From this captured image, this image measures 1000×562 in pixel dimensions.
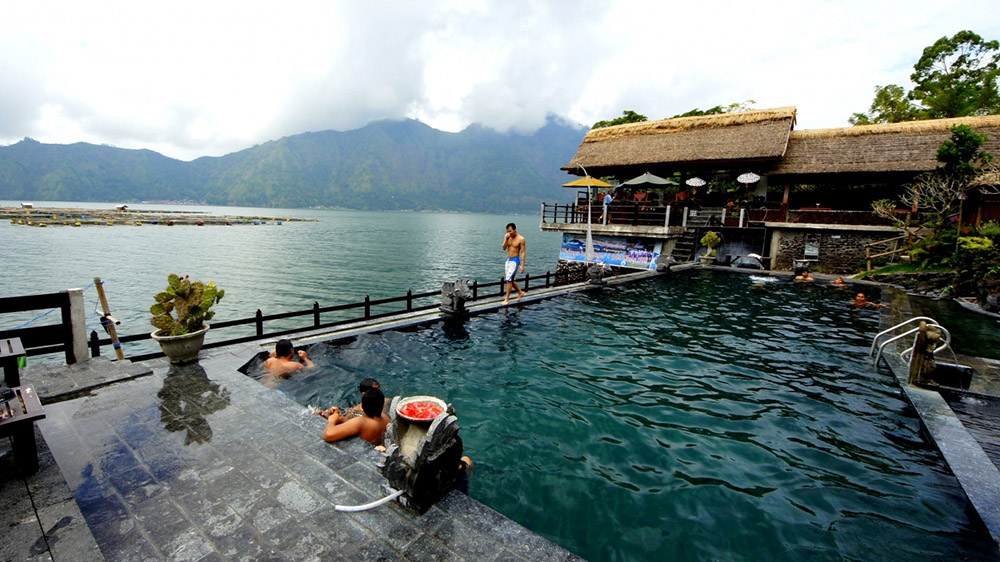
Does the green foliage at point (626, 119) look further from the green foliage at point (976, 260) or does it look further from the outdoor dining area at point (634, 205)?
the green foliage at point (976, 260)

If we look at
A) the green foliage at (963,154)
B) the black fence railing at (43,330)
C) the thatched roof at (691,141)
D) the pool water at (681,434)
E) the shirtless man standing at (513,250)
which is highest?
the thatched roof at (691,141)

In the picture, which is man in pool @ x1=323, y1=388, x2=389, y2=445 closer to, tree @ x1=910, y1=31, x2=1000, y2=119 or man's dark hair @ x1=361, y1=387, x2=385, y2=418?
man's dark hair @ x1=361, y1=387, x2=385, y2=418

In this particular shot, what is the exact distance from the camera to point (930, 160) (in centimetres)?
2052

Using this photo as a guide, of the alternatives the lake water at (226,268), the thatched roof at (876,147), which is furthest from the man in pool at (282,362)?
the thatched roof at (876,147)

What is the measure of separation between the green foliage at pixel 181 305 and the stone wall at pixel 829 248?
26.7 metres

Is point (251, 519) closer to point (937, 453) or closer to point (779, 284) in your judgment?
point (937, 453)

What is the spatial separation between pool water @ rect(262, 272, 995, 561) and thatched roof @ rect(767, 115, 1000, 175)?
46.0 feet

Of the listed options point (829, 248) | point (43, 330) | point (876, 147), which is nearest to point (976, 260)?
point (829, 248)

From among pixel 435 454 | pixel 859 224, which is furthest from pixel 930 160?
pixel 435 454

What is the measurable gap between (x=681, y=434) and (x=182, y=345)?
8.23m

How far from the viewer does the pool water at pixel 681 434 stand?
4.48 metres

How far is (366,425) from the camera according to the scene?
5031 mm

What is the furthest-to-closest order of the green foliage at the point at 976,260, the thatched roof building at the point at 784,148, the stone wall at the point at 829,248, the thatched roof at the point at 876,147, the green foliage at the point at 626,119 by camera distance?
1. the green foliage at the point at 626,119
2. the stone wall at the point at 829,248
3. the thatched roof building at the point at 784,148
4. the thatched roof at the point at 876,147
5. the green foliage at the point at 976,260

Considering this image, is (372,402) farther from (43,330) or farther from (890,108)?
(890,108)
